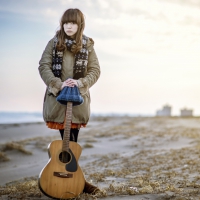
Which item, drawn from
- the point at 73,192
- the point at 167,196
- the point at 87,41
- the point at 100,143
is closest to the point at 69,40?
the point at 87,41

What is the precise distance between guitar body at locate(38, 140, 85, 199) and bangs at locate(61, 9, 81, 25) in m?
1.46

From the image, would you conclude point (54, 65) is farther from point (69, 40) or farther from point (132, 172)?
point (132, 172)

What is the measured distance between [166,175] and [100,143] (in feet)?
19.1

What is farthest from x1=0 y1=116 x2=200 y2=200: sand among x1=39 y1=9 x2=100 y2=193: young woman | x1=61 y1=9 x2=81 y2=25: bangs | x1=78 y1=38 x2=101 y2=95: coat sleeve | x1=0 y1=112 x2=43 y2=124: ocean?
x1=0 y1=112 x2=43 y2=124: ocean

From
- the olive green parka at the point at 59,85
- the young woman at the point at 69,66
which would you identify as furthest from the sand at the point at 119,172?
the olive green parka at the point at 59,85

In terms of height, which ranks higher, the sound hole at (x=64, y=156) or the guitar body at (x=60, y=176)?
the sound hole at (x=64, y=156)

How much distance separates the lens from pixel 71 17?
3.61m

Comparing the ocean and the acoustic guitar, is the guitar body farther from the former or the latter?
the ocean

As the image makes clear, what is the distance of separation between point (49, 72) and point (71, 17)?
2.38 ft

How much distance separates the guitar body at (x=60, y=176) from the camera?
330cm

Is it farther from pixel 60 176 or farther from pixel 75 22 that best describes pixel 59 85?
pixel 60 176

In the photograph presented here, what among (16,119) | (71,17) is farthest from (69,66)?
(16,119)

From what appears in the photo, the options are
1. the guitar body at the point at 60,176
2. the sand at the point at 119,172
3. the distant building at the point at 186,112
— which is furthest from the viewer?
the distant building at the point at 186,112

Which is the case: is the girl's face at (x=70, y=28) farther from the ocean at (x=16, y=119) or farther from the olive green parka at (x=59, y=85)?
the ocean at (x=16, y=119)
